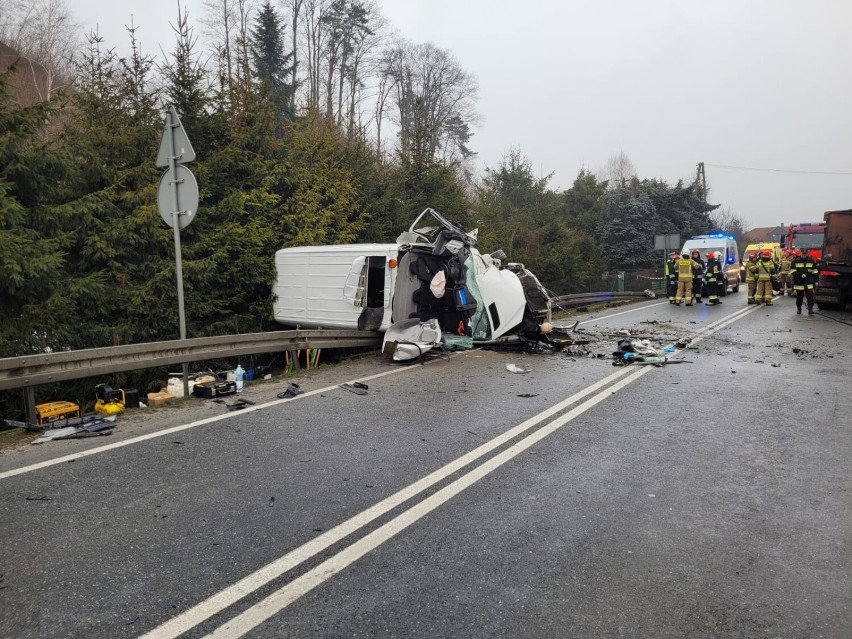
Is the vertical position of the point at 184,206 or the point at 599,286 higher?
the point at 184,206

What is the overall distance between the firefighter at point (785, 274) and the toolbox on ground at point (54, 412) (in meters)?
22.2

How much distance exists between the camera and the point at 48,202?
974 centimetres

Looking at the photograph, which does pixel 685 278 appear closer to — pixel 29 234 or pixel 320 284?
pixel 320 284

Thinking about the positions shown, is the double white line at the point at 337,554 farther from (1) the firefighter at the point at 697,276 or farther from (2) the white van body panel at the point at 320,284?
(1) the firefighter at the point at 697,276

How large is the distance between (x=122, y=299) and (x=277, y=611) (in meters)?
9.39

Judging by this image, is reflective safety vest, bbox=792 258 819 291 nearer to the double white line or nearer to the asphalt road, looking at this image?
the asphalt road

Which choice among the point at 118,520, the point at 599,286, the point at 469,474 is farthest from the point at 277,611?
the point at 599,286

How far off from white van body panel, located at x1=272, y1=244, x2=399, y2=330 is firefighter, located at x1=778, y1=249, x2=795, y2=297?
57.0 ft

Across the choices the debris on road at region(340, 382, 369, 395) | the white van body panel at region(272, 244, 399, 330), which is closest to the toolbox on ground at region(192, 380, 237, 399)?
the debris on road at region(340, 382, 369, 395)

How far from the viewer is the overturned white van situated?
950 centimetres

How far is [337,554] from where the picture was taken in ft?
9.63

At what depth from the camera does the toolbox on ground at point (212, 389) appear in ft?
21.5

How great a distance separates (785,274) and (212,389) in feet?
72.5

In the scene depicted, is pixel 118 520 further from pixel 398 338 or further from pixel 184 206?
A: pixel 398 338
